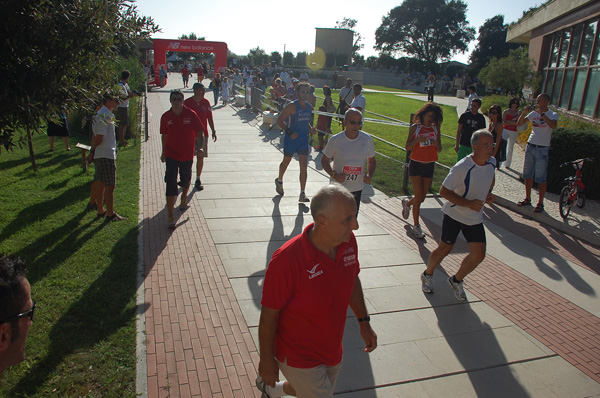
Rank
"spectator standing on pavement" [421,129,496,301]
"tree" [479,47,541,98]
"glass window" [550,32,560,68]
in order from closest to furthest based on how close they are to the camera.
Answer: "spectator standing on pavement" [421,129,496,301] → "glass window" [550,32,560,68] → "tree" [479,47,541,98]

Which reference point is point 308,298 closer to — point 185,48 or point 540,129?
point 540,129

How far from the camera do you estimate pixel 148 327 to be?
443 centimetres

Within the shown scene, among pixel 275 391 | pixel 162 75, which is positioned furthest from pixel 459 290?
pixel 162 75

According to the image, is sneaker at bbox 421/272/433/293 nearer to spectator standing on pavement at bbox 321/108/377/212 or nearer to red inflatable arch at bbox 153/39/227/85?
spectator standing on pavement at bbox 321/108/377/212

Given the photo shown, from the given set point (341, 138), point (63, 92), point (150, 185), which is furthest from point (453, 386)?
point (150, 185)

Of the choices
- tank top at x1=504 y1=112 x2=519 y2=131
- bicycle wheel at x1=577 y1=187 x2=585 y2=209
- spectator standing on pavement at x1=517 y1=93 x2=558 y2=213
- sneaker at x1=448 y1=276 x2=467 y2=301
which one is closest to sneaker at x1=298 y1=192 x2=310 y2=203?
sneaker at x1=448 y1=276 x2=467 y2=301

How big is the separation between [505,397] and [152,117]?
18.3 meters

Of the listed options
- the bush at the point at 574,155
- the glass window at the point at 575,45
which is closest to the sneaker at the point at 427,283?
the bush at the point at 574,155

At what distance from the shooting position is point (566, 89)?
18.2 meters

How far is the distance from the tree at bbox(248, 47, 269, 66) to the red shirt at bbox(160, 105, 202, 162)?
63.0 meters

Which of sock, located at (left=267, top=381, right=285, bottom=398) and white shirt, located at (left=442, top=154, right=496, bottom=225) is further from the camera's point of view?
white shirt, located at (left=442, top=154, right=496, bottom=225)

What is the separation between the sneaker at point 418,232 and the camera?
283 inches

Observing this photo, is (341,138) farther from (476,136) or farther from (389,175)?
(389,175)

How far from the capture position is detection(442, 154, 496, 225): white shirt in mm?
4828
